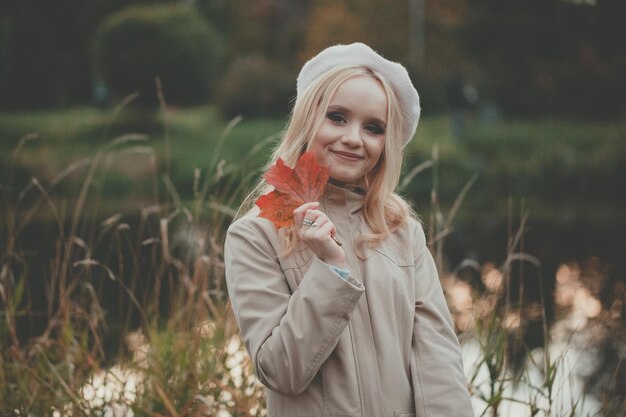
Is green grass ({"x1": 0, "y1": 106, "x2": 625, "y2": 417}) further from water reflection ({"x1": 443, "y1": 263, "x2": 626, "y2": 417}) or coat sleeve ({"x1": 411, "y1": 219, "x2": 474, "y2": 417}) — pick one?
coat sleeve ({"x1": 411, "y1": 219, "x2": 474, "y2": 417})

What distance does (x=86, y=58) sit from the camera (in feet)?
70.2

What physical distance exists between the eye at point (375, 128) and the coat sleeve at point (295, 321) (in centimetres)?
42

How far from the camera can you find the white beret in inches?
81.5

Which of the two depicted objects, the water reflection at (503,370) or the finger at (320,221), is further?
the water reflection at (503,370)

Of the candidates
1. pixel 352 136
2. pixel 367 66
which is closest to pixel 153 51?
pixel 367 66

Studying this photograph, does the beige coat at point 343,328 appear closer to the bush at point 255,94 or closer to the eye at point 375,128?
the eye at point 375,128

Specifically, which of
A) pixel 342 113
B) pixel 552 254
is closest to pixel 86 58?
pixel 552 254

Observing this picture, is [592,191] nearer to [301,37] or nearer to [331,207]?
[331,207]

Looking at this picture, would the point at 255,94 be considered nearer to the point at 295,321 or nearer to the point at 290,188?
the point at 290,188

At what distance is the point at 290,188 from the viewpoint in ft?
6.02

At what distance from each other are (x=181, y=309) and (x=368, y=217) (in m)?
1.56

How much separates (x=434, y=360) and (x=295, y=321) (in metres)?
0.37

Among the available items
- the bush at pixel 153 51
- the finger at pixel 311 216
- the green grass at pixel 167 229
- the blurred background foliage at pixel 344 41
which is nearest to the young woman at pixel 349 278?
the finger at pixel 311 216

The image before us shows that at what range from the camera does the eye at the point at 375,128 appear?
6.77ft
